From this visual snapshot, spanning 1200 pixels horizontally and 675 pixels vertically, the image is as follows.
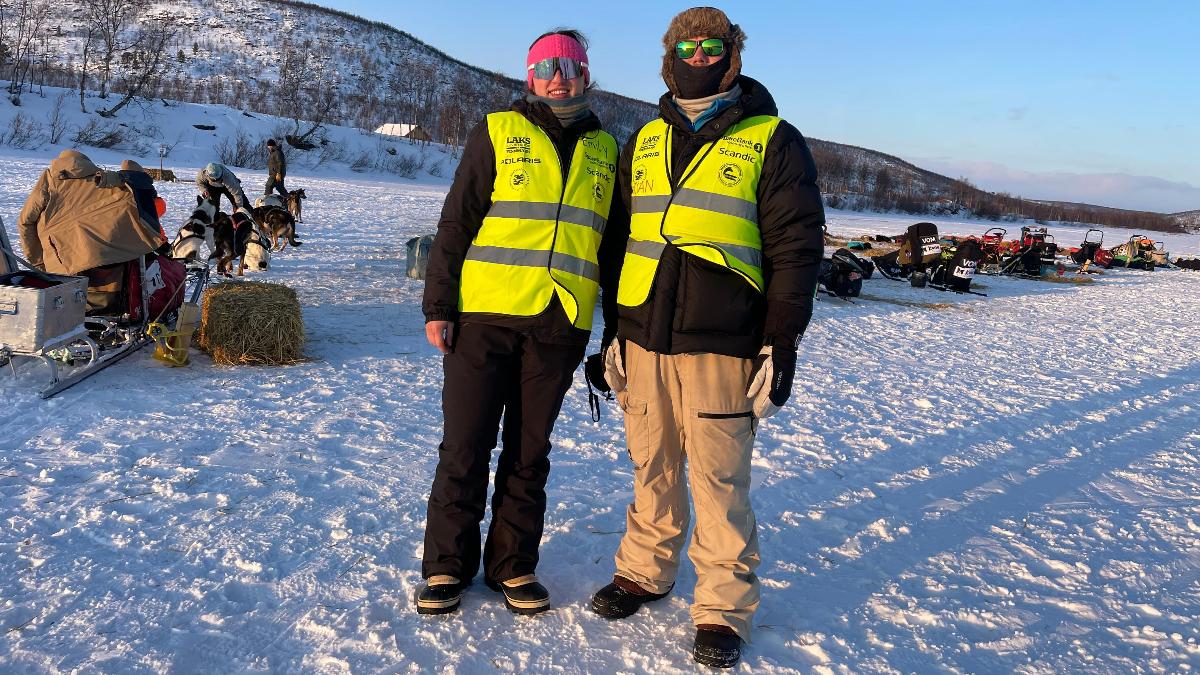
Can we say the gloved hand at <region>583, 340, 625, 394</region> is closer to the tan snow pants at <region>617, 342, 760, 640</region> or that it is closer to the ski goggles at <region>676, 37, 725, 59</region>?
the tan snow pants at <region>617, 342, 760, 640</region>

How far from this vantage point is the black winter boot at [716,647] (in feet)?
7.91

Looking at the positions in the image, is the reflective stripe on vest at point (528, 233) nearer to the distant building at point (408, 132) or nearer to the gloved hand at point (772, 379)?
the gloved hand at point (772, 379)

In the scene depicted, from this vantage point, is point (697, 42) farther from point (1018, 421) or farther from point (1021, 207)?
point (1021, 207)

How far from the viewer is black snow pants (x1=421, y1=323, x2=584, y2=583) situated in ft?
8.30

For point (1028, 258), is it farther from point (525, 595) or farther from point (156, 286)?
point (525, 595)

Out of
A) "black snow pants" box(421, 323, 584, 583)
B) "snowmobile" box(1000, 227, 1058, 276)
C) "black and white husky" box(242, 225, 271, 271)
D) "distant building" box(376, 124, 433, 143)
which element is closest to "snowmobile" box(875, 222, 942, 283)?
"snowmobile" box(1000, 227, 1058, 276)

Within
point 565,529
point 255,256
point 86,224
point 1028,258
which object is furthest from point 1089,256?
point 86,224

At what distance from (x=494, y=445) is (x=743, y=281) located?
1.02m

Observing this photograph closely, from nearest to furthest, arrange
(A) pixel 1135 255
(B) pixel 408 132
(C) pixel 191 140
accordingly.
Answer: (A) pixel 1135 255, (C) pixel 191 140, (B) pixel 408 132

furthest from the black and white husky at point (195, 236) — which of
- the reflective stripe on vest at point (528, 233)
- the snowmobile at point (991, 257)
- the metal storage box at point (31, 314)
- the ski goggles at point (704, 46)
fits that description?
the snowmobile at point (991, 257)

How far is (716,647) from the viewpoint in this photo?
242 centimetres

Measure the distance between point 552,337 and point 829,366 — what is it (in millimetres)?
5212

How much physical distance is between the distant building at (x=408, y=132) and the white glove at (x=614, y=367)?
53.4m

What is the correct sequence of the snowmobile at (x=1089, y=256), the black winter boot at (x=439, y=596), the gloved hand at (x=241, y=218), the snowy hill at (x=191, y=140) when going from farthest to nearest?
the snowy hill at (x=191, y=140), the snowmobile at (x=1089, y=256), the gloved hand at (x=241, y=218), the black winter boot at (x=439, y=596)
